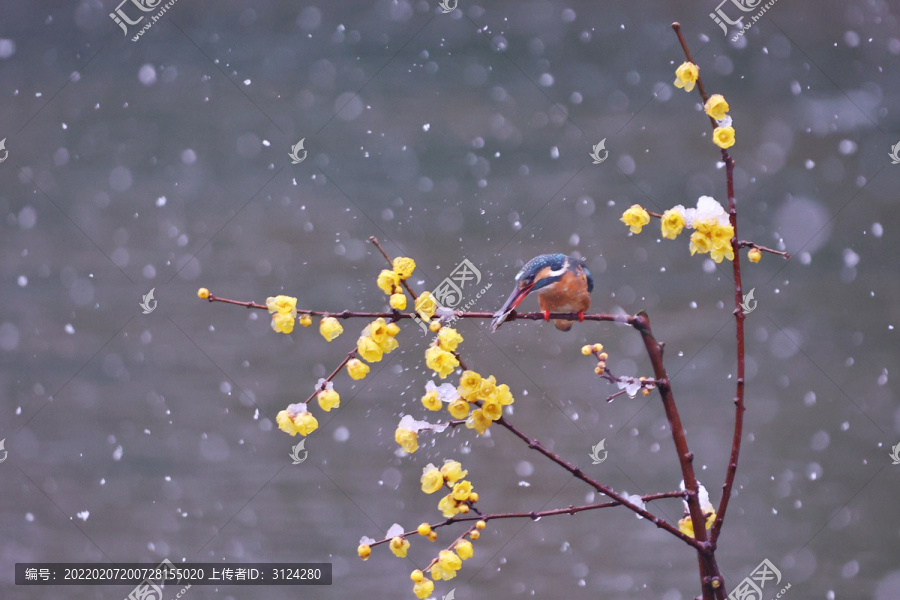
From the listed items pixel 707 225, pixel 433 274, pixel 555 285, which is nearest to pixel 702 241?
pixel 707 225

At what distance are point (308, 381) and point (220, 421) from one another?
6.7 inches

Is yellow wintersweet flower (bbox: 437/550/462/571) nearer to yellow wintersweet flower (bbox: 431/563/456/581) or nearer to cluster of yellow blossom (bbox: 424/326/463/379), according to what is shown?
yellow wintersweet flower (bbox: 431/563/456/581)

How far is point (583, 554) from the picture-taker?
1.13 meters

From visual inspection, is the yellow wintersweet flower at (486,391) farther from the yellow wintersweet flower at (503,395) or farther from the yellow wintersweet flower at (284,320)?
the yellow wintersweet flower at (284,320)

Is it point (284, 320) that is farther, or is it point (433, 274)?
point (433, 274)

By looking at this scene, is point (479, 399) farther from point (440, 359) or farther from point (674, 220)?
point (674, 220)

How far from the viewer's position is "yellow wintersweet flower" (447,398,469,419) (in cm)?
Result: 52

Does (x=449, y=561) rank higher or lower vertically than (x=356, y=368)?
lower

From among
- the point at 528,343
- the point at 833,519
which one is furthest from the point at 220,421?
the point at 833,519

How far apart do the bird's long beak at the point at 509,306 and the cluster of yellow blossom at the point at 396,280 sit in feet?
0.24

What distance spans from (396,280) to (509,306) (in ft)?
0.33

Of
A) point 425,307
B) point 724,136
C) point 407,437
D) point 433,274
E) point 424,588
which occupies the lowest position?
point 433,274

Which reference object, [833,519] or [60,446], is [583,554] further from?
[60,446]

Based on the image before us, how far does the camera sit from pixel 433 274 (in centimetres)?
113
